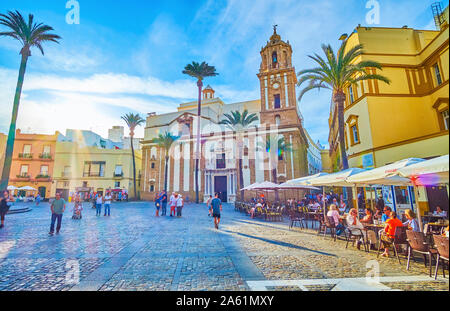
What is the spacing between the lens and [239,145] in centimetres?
2858

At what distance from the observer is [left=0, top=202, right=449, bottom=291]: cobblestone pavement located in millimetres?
3945

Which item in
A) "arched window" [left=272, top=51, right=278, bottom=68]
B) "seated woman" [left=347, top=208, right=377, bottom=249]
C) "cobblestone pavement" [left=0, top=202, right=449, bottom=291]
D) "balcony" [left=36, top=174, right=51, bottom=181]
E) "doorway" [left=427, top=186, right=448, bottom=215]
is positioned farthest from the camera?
"balcony" [left=36, top=174, right=51, bottom=181]

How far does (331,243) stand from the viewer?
7484mm

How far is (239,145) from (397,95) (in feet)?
54.5

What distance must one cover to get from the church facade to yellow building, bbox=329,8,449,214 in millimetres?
12865

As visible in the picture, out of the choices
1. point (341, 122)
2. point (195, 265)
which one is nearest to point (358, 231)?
point (195, 265)

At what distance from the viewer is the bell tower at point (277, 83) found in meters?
32.4

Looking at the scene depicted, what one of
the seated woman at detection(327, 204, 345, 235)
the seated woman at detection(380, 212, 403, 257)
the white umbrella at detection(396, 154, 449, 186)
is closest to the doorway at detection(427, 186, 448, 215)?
the seated woman at detection(327, 204, 345, 235)

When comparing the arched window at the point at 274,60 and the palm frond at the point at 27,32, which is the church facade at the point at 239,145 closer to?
the arched window at the point at 274,60

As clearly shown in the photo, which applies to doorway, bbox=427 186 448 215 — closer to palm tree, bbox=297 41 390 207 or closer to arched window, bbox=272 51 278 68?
palm tree, bbox=297 41 390 207

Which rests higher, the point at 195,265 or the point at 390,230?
the point at 390,230

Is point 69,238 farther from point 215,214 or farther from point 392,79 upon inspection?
point 392,79

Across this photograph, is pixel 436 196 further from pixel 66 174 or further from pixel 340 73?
pixel 66 174
